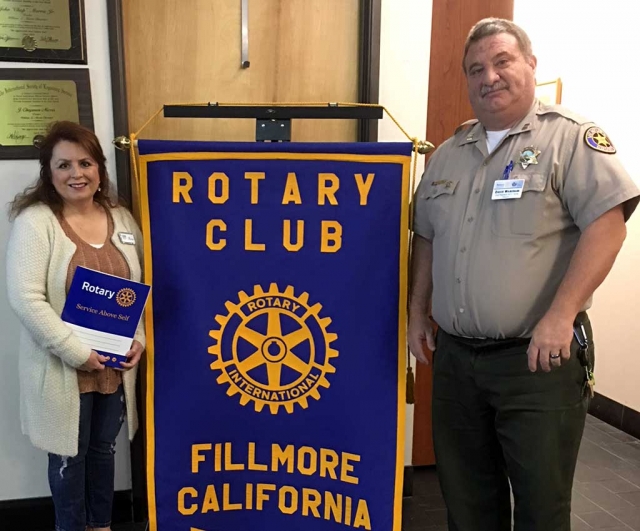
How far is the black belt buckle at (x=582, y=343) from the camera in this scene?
140 centimetres

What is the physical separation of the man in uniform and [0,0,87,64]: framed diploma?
1.29 m

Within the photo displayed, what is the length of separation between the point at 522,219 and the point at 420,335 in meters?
0.50

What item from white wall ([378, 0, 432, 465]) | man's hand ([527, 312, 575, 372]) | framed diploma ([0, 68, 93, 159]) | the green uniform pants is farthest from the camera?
white wall ([378, 0, 432, 465])

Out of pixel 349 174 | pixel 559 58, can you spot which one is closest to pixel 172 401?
pixel 349 174

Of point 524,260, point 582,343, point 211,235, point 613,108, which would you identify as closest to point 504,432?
point 582,343

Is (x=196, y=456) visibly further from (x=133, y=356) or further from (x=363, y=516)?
(x=363, y=516)

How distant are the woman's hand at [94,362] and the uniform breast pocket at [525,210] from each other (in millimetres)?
1164

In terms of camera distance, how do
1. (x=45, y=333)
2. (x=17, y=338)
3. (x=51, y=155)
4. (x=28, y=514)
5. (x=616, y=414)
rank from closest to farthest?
1. (x=45, y=333)
2. (x=51, y=155)
3. (x=17, y=338)
4. (x=28, y=514)
5. (x=616, y=414)

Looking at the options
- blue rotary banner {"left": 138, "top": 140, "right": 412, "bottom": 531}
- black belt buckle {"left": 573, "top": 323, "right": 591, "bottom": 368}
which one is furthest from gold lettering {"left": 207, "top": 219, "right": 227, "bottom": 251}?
black belt buckle {"left": 573, "top": 323, "right": 591, "bottom": 368}

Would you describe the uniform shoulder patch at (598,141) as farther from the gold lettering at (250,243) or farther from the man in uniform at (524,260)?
the gold lettering at (250,243)

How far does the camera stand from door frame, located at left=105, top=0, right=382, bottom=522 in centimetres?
192

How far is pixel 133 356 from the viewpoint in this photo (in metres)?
1.73

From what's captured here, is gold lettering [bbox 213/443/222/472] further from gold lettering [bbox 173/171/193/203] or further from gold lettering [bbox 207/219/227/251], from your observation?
gold lettering [bbox 173/171/193/203]

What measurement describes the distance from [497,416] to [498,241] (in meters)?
0.47
